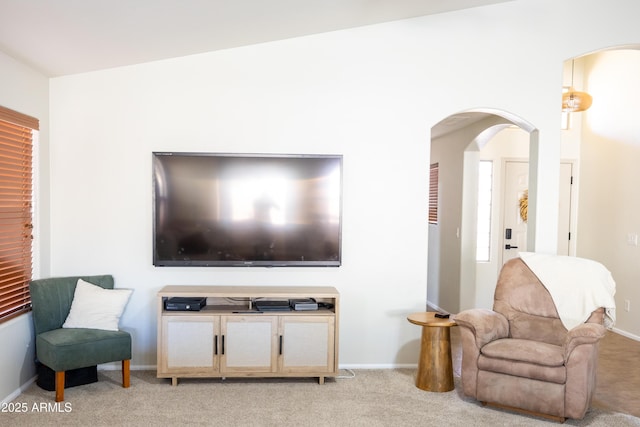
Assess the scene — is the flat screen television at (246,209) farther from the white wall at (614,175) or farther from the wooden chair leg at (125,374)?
the white wall at (614,175)

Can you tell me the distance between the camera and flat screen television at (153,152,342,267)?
4.00 m

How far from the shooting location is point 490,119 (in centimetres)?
533

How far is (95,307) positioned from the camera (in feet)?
12.4

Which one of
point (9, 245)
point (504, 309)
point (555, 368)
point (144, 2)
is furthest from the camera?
point (504, 309)

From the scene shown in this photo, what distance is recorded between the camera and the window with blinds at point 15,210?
3.46 m

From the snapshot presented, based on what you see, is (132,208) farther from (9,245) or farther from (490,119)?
(490,119)

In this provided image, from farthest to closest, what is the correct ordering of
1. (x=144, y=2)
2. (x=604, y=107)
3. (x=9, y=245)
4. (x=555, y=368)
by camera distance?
1. (x=604, y=107)
2. (x=9, y=245)
3. (x=555, y=368)
4. (x=144, y=2)

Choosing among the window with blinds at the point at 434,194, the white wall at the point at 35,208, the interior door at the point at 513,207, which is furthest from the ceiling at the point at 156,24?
the window with blinds at the point at 434,194


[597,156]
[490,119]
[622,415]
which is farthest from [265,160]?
[597,156]

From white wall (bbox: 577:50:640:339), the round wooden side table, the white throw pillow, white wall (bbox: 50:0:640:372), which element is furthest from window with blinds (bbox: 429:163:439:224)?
the white throw pillow

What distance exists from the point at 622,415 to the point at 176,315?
10.3ft

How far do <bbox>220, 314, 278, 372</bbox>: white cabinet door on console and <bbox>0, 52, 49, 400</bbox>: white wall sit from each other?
1.40m

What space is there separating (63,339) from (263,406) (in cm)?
143

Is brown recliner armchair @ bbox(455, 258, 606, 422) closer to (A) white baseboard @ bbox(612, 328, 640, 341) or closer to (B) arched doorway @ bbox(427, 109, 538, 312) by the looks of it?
(B) arched doorway @ bbox(427, 109, 538, 312)
